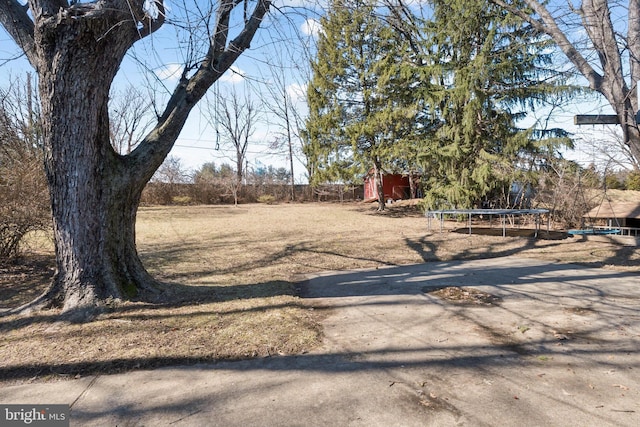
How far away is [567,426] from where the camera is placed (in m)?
2.00

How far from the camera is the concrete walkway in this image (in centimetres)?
214

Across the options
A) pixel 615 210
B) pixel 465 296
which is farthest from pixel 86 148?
pixel 615 210

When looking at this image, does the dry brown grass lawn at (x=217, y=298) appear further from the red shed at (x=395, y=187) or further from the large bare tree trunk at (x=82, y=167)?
the red shed at (x=395, y=187)

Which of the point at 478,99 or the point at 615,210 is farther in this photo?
the point at 478,99

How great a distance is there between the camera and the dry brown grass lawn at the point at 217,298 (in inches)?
120

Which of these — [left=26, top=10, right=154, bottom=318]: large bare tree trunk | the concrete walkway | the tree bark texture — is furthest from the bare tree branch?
the concrete walkway

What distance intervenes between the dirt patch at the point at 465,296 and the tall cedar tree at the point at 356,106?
14.0 m

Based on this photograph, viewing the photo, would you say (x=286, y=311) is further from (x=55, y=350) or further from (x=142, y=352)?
(x=55, y=350)

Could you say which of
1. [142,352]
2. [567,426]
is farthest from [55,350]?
[567,426]

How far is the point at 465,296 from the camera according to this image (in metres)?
4.72

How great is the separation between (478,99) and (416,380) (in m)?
14.7

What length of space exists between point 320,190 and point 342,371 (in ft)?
106

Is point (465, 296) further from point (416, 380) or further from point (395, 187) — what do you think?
point (395, 187)

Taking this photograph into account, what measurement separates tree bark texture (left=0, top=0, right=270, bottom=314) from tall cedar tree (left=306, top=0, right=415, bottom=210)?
15.5m
